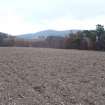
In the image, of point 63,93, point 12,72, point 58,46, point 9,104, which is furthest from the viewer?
point 58,46

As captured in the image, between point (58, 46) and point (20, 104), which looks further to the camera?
point (58, 46)

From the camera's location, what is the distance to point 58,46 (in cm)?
2925

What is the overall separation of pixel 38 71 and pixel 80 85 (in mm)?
2246

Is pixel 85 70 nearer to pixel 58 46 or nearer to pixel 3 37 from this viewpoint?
pixel 58 46

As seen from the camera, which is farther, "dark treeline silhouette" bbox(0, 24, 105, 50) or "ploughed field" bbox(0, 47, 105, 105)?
"dark treeline silhouette" bbox(0, 24, 105, 50)

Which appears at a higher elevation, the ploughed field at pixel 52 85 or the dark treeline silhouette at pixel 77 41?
the dark treeline silhouette at pixel 77 41

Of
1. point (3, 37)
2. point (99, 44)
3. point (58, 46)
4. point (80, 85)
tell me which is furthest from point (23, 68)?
point (3, 37)

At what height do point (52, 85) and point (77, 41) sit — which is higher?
point (77, 41)

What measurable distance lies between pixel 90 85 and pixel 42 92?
1.49 meters

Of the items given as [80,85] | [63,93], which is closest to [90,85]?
[80,85]

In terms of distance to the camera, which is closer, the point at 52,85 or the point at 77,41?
the point at 52,85

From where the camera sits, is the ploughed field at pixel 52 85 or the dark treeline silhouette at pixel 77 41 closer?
the ploughed field at pixel 52 85

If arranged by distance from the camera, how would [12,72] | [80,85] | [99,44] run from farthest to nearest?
[99,44] → [12,72] → [80,85]

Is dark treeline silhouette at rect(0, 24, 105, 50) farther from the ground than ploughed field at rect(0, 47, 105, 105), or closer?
farther from the ground
